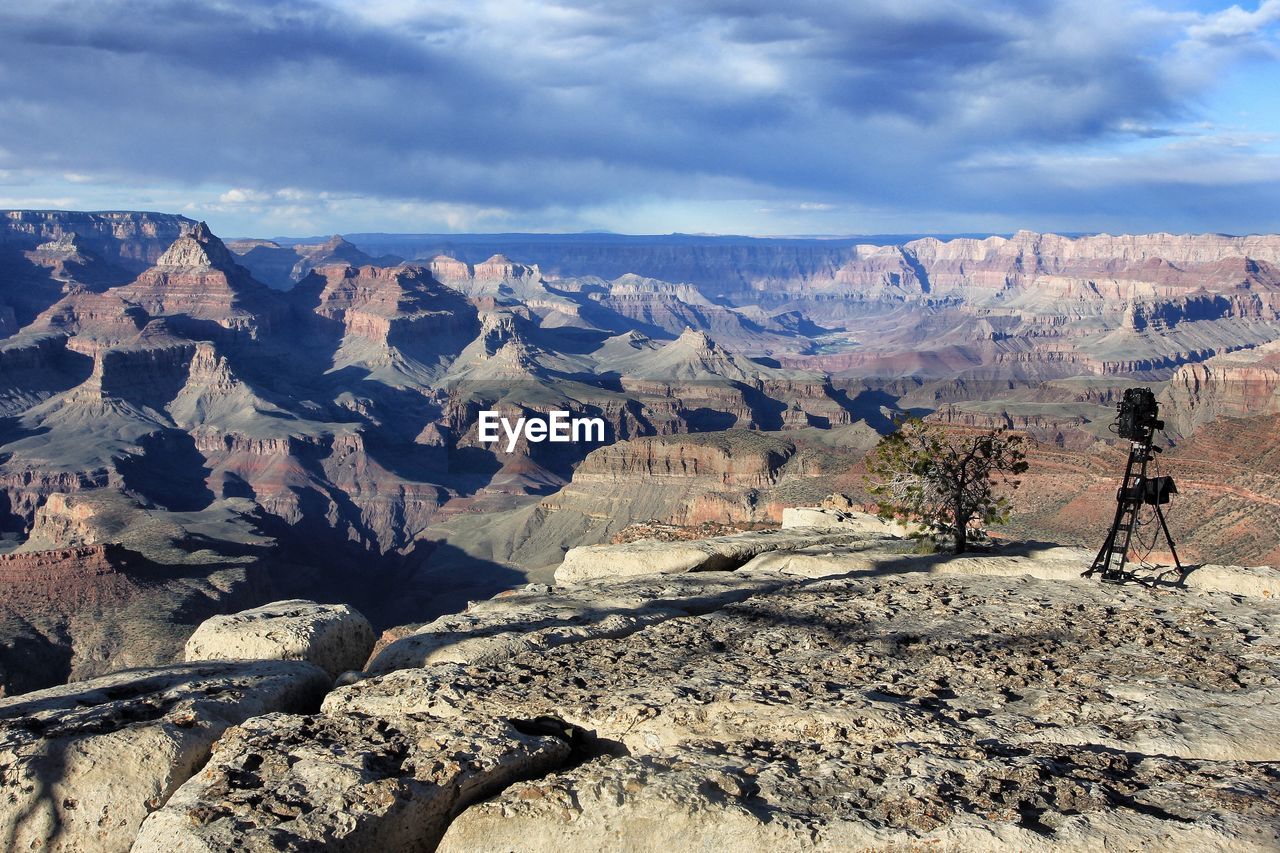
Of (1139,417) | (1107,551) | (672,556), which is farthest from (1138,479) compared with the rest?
(672,556)

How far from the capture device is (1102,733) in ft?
34.3

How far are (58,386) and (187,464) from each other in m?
40.5

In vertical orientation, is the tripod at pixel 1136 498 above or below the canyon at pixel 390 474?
above

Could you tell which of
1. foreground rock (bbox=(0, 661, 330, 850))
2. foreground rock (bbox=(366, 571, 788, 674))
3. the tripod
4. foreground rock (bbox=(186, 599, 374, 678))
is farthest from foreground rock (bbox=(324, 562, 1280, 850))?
foreground rock (bbox=(186, 599, 374, 678))

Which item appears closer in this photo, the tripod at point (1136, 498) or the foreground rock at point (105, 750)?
the foreground rock at point (105, 750)

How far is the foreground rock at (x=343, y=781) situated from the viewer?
8961mm

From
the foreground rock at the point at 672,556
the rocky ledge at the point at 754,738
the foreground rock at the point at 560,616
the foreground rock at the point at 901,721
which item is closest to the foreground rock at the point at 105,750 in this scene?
the rocky ledge at the point at 754,738

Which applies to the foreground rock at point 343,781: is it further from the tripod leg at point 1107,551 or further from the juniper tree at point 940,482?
the juniper tree at point 940,482

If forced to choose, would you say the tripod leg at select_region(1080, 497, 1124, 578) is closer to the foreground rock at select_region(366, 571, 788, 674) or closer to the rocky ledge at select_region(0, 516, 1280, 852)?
the rocky ledge at select_region(0, 516, 1280, 852)

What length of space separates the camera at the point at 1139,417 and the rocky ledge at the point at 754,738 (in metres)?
2.85

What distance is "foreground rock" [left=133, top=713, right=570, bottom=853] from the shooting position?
8.96m

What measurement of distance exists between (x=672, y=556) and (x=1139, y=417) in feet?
33.4

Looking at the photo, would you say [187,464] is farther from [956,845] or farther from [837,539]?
[956,845]

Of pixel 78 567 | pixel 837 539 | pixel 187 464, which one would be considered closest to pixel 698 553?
pixel 837 539
